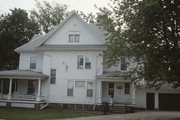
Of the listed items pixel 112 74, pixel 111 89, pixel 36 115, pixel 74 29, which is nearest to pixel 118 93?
pixel 111 89

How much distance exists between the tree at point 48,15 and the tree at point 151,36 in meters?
33.3

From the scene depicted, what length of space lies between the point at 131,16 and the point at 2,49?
1112 inches

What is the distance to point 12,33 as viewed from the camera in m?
39.5

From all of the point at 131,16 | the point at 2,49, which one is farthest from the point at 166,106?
the point at 2,49

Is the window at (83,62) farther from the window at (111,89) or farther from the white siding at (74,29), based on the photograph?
the window at (111,89)

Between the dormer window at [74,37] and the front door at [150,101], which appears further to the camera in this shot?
the front door at [150,101]

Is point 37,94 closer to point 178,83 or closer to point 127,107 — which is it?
point 127,107

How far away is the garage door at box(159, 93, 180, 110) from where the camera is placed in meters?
29.8

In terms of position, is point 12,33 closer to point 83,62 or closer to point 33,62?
point 33,62

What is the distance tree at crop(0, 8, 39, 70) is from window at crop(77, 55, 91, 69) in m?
17.0

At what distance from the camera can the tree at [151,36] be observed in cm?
1535

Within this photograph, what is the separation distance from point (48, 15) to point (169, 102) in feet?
102

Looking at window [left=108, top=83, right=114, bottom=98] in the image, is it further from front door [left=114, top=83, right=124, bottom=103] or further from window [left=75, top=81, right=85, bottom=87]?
window [left=75, top=81, right=85, bottom=87]

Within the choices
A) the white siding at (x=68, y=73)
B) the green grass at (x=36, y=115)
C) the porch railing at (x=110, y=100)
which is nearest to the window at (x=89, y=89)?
the white siding at (x=68, y=73)
